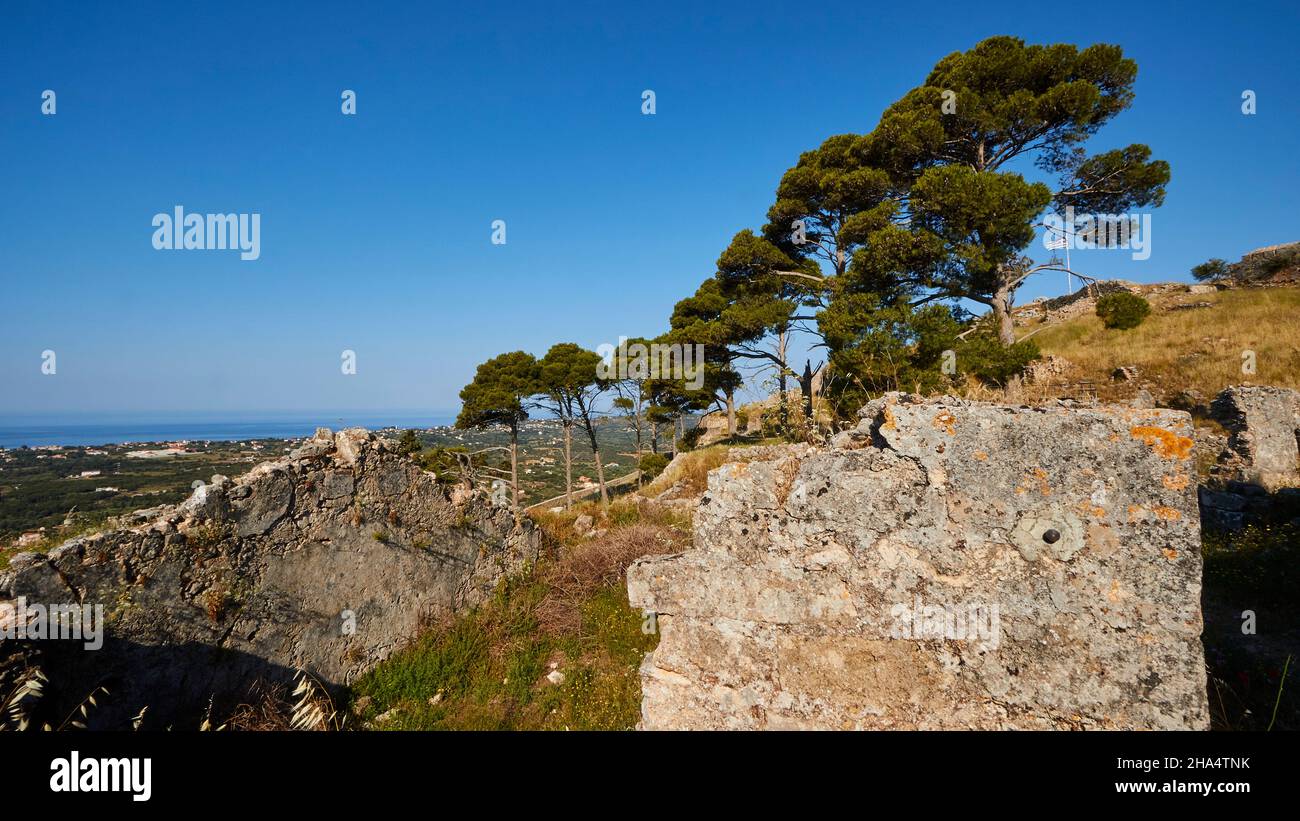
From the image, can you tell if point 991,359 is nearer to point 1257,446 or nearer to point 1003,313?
point 1003,313

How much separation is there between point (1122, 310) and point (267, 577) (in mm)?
24593

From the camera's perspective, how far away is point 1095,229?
14.4m

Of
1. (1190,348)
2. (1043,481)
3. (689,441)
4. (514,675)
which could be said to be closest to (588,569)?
(514,675)

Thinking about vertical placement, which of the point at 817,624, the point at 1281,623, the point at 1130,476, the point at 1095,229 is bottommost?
the point at 1281,623

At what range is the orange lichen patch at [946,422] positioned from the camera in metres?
3.27

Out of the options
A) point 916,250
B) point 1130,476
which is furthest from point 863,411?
point 916,250

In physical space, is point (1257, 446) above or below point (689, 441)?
above

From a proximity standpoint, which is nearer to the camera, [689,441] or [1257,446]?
[1257,446]

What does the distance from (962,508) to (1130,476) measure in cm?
95

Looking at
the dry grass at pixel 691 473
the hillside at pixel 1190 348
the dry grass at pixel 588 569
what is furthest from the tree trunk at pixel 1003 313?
the dry grass at pixel 588 569

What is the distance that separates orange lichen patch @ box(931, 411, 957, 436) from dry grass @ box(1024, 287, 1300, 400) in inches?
553

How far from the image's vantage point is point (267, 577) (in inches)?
199
